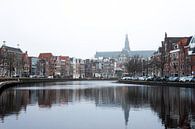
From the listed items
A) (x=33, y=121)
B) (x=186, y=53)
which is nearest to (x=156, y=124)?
(x=33, y=121)

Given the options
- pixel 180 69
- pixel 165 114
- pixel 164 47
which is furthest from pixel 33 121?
pixel 164 47

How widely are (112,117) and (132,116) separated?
60.9 inches

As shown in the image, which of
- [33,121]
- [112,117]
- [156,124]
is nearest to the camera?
[156,124]

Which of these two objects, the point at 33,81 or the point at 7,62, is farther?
the point at 33,81

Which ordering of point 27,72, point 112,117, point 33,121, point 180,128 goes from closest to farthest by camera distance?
point 180,128
point 33,121
point 112,117
point 27,72

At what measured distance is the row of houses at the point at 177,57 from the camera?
11038 cm

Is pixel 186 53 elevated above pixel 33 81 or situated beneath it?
elevated above

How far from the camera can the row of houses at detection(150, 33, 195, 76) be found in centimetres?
11038

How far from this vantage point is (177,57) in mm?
128250

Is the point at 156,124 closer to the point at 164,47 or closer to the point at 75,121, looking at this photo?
the point at 75,121

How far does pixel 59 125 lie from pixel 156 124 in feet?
20.4

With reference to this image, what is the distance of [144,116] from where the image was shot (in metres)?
26.2

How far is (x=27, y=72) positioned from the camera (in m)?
196

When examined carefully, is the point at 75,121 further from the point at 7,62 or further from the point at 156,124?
the point at 7,62
